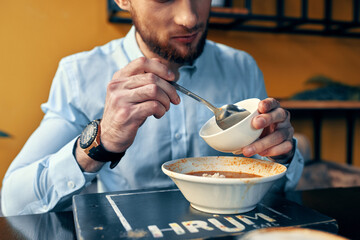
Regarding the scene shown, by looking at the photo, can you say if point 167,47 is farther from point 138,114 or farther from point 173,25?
point 138,114

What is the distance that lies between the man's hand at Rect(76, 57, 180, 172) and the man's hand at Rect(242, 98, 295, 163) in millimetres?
226

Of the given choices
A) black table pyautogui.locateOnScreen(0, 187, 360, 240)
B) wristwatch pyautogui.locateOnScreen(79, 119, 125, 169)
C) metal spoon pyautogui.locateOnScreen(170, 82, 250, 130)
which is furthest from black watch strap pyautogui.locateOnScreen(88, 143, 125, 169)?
metal spoon pyautogui.locateOnScreen(170, 82, 250, 130)

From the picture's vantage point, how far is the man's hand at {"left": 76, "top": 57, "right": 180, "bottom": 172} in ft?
2.74

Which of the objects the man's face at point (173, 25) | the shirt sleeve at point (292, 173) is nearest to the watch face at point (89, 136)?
the man's face at point (173, 25)

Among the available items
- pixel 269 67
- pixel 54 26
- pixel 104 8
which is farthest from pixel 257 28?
pixel 54 26

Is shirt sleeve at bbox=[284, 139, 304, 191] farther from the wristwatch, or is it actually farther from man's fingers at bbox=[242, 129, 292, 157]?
the wristwatch

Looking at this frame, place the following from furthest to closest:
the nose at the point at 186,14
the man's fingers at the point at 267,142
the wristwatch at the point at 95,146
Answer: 1. the nose at the point at 186,14
2. the wristwatch at the point at 95,146
3. the man's fingers at the point at 267,142

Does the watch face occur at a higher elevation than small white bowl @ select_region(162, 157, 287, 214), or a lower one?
higher

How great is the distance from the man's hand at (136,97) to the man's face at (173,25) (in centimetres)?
28

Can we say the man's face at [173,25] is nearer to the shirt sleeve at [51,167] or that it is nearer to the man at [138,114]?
the man at [138,114]

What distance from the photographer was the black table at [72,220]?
0.70m

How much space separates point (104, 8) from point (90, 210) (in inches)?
85.2

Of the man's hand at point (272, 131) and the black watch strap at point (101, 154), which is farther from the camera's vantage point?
the black watch strap at point (101, 154)

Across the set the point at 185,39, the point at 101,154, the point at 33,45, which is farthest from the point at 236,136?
the point at 33,45
